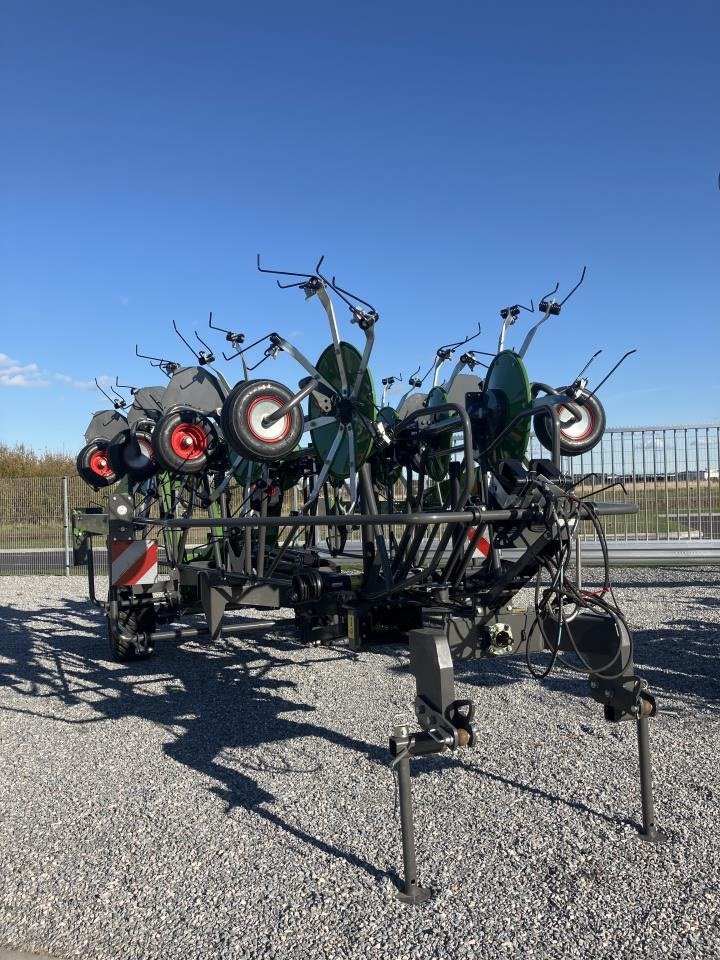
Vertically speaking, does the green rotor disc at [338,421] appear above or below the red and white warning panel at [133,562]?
above

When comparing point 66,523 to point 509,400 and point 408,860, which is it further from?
point 408,860

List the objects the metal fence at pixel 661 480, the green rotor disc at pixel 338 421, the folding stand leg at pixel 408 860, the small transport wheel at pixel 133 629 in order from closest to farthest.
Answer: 1. the folding stand leg at pixel 408 860
2. the green rotor disc at pixel 338 421
3. the small transport wheel at pixel 133 629
4. the metal fence at pixel 661 480

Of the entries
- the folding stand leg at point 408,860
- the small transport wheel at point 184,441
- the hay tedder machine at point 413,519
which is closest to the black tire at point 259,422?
the hay tedder machine at point 413,519

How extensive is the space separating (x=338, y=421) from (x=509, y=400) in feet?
3.39

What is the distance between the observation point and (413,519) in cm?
358

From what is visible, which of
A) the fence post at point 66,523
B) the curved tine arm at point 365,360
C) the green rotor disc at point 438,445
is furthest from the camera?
the fence post at point 66,523

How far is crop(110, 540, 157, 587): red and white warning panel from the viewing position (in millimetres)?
7180

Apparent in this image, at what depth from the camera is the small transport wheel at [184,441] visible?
5949mm

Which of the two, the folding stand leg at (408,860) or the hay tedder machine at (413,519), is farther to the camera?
the hay tedder machine at (413,519)

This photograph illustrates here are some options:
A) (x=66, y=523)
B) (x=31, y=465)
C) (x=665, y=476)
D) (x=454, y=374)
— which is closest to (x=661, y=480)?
(x=665, y=476)

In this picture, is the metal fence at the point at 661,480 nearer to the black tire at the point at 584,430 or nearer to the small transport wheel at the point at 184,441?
the small transport wheel at the point at 184,441

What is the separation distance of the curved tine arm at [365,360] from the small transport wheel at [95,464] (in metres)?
4.87

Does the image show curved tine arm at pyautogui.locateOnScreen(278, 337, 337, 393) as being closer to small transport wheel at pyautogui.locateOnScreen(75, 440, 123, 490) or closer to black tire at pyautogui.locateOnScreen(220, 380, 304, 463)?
black tire at pyautogui.locateOnScreen(220, 380, 304, 463)

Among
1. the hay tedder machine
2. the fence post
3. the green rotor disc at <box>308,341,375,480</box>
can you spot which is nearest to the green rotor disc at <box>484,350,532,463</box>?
the hay tedder machine
